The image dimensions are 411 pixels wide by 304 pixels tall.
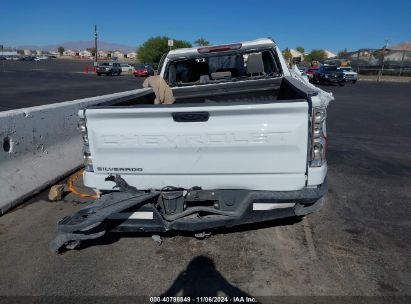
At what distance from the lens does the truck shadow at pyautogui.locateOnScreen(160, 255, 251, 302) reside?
3.10 m

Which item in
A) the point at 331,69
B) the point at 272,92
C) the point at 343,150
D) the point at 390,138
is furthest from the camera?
the point at 331,69

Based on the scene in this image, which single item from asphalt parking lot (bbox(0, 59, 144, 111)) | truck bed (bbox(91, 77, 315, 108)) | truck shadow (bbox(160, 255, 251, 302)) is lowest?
truck shadow (bbox(160, 255, 251, 302))

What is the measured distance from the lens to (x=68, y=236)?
3.59m

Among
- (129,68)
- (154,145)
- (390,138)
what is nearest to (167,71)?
(154,145)

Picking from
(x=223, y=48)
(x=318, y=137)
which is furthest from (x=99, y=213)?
(x=223, y=48)

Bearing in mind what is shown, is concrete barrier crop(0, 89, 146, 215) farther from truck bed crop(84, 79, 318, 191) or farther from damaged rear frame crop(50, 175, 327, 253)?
damaged rear frame crop(50, 175, 327, 253)

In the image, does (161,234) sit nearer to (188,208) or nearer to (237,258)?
(188,208)

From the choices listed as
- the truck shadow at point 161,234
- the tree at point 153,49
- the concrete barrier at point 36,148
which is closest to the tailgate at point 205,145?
the truck shadow at point 161,234

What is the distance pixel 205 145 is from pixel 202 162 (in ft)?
0.58

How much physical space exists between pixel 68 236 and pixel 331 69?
3017 centimetres

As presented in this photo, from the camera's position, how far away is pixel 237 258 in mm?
3629

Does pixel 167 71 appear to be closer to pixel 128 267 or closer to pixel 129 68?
pixel 128 267

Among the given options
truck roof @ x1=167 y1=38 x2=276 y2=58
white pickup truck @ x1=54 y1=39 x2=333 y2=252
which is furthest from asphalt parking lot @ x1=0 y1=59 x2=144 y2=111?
white pickup truck @ x1=54 y1=39 x2=333 y2=252

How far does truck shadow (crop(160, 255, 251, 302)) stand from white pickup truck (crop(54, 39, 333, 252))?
41 cm
